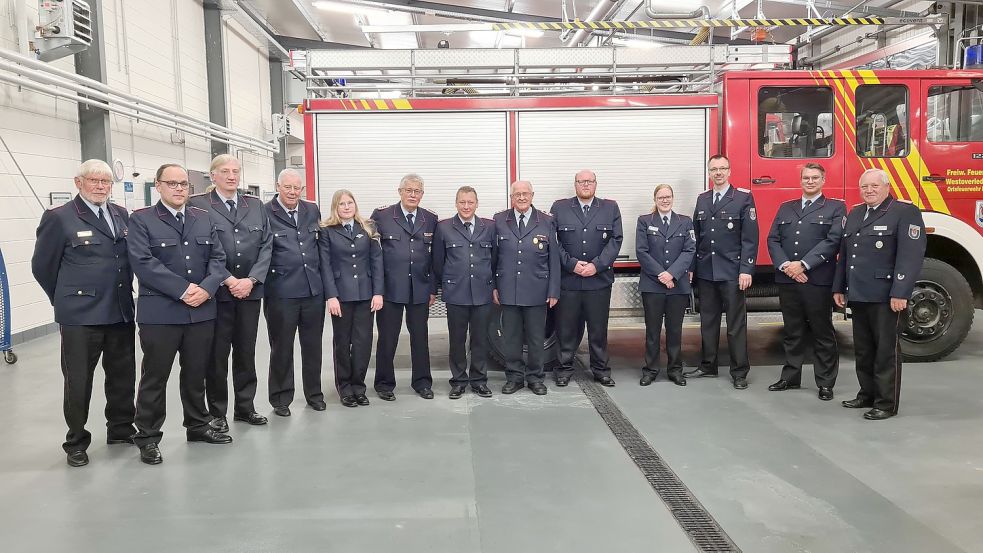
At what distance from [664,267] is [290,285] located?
2.75m

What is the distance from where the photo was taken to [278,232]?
14.8ft

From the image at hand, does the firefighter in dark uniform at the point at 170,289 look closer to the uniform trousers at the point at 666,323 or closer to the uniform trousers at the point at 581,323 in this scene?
the uniform trousers at the point at 581,323

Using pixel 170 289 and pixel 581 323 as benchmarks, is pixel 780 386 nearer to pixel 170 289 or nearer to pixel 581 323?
pixel 581 323

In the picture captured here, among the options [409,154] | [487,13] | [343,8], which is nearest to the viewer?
[409,154]

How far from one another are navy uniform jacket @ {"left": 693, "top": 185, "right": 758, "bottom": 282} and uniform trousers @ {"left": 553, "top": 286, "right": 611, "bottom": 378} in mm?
814

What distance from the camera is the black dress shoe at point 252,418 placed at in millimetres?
4488

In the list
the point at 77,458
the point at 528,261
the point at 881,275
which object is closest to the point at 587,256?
the point at 528,261

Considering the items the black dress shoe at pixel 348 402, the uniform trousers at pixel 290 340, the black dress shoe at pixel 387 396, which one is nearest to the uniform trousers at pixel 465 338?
the black dress shoe at pixel 387 396

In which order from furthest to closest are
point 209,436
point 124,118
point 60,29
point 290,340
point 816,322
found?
point 124,118
point 60,29
point 816,322
point 290,340
point 209,436

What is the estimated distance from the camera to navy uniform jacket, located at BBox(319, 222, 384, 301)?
470 cm

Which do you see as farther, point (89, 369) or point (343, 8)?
point (343, 8)

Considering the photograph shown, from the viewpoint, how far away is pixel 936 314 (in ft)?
18.7

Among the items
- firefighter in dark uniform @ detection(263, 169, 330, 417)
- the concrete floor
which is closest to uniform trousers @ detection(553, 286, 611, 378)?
the concrete floor

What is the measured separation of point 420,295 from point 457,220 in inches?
24.2
